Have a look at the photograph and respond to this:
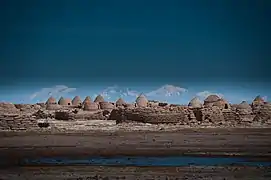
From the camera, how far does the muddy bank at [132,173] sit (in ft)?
31.4

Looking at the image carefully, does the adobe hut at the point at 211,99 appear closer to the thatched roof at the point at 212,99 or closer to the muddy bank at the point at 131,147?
the thatched roof at the point at 212,99

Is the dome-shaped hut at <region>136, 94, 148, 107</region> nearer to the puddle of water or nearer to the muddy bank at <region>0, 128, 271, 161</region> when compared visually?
the muddy bank at <region>0, 128, 271, 161</region>

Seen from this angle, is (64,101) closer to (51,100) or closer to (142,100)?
(51,100)

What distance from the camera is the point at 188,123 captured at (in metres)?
28.4

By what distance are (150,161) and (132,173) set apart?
218 centimetres

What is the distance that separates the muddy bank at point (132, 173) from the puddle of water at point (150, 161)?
75cm

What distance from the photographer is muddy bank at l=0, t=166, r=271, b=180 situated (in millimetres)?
9586

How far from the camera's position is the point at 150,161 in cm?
1227

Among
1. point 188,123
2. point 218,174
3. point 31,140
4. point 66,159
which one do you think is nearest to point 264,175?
point 218,174

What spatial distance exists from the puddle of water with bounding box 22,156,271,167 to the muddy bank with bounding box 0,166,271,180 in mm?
751

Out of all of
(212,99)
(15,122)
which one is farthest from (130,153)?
(212,99)

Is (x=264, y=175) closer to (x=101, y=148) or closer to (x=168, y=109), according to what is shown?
(x=101, y=148)

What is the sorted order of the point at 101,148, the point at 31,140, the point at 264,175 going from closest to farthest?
the point at 264,175, the point at 101,148, the point at 31,140

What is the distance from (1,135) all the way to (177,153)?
10.4 m
